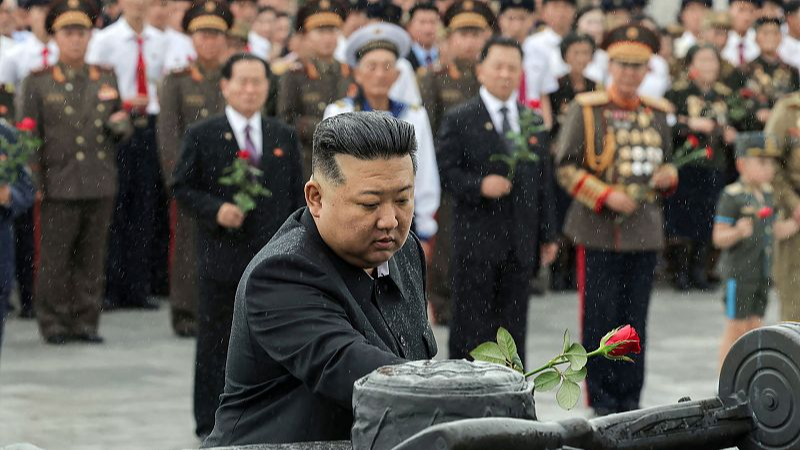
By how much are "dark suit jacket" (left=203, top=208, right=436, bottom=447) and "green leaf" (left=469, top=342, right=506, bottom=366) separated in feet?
0.55

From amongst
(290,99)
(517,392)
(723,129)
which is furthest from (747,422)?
(723,129)

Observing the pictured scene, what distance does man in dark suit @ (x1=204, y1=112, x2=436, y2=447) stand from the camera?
3.43m

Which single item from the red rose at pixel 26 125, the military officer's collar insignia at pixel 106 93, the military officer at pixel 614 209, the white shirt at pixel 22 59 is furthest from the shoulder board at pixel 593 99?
the white shirt at pixel 22 59

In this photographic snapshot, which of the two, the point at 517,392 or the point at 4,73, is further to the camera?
the point at 4,73

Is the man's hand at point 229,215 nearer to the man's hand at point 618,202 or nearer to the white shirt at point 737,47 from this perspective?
the man's hand at point 618,202

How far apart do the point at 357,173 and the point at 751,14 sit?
14610 mm

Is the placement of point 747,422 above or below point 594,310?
above

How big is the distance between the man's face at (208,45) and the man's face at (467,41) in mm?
1965

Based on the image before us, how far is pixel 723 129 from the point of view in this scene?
14828 millimetres

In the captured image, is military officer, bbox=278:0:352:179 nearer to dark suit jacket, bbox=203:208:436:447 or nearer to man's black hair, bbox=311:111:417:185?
dark suit jacket, bbox=203:208:436:447

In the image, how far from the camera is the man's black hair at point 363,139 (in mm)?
3467

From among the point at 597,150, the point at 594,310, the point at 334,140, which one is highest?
the point at 334,140

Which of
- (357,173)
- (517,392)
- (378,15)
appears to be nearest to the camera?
(517,392)

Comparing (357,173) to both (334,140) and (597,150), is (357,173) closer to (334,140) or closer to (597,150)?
(334,140)
